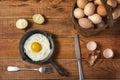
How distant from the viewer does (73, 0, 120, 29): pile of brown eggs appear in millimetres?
1087

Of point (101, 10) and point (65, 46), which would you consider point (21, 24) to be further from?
point (101, 10)

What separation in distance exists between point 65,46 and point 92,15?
7.6 inches

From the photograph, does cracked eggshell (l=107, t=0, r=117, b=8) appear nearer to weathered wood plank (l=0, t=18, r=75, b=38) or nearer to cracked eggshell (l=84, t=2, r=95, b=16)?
cracked eggshell (l=84, t=2, r=95, b=16)

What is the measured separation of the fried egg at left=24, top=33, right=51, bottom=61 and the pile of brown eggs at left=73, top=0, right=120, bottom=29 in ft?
0.61

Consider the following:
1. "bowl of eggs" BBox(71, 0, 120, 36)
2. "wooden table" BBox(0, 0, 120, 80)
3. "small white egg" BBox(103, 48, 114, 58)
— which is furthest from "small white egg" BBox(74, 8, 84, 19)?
"small white egg" BBox(103, 48, 114, 58)

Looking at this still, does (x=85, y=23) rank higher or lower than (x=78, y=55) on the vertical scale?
higher

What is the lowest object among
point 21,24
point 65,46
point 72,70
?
point 72,70

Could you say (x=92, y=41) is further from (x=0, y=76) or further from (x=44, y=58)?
(x=0, y=76)

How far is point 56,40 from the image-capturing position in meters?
1.18

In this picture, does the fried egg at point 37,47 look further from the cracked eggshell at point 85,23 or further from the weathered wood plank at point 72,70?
the cracked eggshell at point 85,23

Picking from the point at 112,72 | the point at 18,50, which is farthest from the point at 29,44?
the point at 112,72

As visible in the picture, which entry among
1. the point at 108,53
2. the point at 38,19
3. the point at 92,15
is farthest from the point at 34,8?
the point at 108,53

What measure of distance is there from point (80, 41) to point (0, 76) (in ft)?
1.28

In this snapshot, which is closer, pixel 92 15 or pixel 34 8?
pixel 92 15
